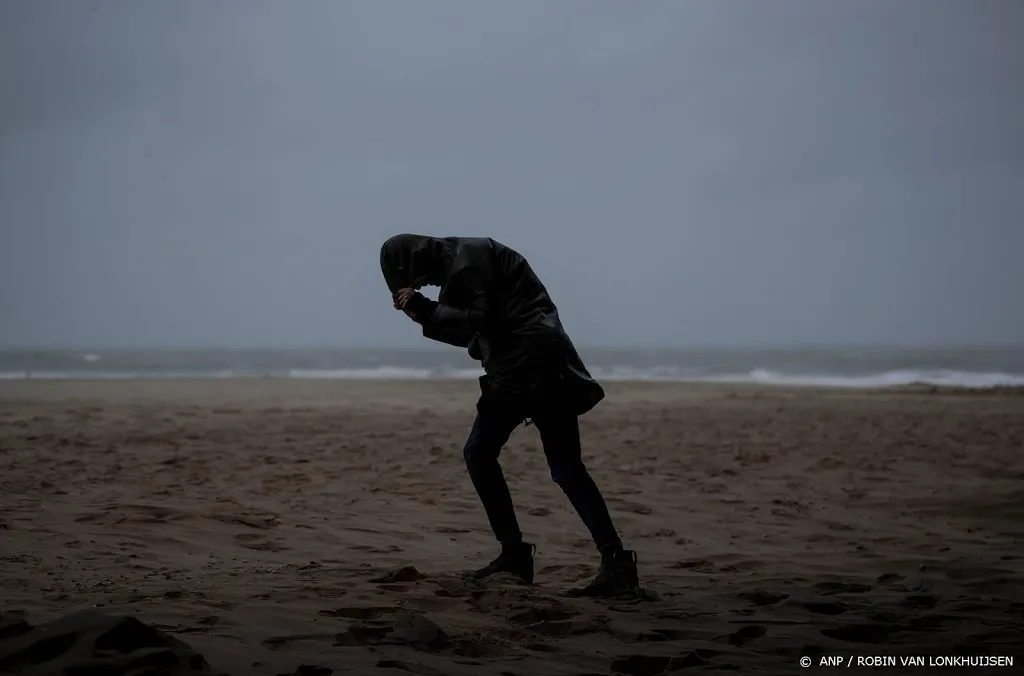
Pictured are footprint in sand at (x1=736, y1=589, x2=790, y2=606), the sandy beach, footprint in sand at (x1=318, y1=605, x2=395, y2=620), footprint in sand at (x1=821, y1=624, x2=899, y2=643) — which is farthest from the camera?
footprint in sand at (x1=736, y1=589, x2=790, y2=606)

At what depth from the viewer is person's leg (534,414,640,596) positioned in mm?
3699

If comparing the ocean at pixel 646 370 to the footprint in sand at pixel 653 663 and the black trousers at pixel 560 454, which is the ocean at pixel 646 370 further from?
the footprint in sand at pixel 653 663

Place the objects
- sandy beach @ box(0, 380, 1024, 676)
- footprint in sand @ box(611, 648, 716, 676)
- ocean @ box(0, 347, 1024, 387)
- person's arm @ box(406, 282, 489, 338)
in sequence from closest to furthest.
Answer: footprint in sand @ box(611, 648, 716, 676)
sandy beach @ box(0, 380, 1024, 676)
person's arm @ box(406, 282, 489, 338)
ocean @ box(0, 347, 1024, 387)

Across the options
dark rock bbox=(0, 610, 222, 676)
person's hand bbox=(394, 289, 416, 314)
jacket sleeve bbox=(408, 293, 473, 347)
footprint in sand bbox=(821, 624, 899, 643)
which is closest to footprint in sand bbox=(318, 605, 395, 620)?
dark rock bbox=(0, 610, 222, 676)

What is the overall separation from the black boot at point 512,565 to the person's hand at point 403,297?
47.1 inches

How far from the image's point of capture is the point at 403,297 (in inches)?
143

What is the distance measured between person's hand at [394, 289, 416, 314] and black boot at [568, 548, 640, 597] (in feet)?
4.50

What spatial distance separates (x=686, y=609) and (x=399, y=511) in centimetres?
286

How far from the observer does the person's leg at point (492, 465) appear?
379 centimetres

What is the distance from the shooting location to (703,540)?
5.19 m

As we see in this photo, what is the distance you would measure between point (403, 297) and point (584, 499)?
3.81 feet

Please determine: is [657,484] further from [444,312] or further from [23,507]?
[23,507]

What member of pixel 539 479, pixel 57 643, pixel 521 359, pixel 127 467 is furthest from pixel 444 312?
pixel 127 467

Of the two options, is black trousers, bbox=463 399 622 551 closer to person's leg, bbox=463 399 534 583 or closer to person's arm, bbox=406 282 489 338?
person's leg, bbox=463 399 534 583
